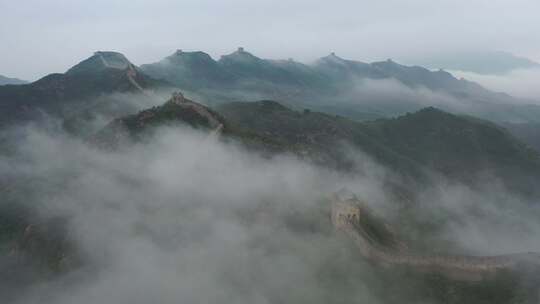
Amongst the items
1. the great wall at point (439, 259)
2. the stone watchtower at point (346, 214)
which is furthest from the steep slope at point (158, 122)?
the great wall at point (439, 259)

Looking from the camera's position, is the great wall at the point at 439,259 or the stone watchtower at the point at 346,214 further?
the stone watchtower at the point at 346,214

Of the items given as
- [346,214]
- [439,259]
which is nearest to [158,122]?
[346,214]

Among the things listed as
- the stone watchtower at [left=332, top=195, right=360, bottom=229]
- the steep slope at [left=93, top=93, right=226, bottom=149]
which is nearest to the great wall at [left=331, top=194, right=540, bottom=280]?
the stone watchtower at [left=332, top=195, right=360, bottom=229]

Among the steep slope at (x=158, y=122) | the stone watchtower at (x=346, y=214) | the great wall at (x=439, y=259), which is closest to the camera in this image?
the great wall at (x=439, y=259)

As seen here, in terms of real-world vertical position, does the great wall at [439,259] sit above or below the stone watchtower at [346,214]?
below

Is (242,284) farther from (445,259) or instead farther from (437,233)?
(437,233)

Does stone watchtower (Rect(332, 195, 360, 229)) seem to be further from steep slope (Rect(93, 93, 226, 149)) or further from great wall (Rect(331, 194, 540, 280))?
steep slope (Rect(93, 93, 226, 149))

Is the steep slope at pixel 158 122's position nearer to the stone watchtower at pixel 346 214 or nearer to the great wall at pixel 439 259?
the stone watchtower at pixel 346 214

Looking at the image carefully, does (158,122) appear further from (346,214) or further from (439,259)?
(439,259)

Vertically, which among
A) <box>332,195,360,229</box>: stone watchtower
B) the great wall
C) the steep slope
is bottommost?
the great wall
